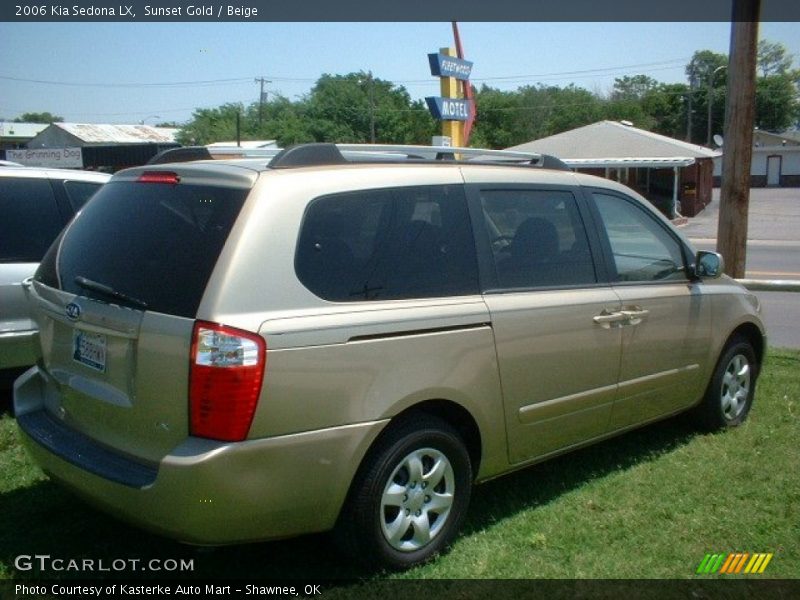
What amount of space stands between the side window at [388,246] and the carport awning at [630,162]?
32604 mm

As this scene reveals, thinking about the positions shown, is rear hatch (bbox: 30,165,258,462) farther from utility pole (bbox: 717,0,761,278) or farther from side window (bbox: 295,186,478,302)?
utility pole (bbox: 717,0,761,278)

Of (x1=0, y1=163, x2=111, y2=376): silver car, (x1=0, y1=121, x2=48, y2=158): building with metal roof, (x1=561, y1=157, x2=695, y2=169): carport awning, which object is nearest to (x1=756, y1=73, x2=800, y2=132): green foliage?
(x1=561, y1=157, x2=695, y2=169): carport awning

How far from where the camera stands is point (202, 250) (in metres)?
3.26

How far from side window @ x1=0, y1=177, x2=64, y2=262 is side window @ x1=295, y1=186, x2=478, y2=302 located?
3.24 metres

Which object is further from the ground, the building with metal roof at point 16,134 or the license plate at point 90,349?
the building with metal roof at point 16,134

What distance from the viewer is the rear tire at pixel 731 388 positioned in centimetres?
554

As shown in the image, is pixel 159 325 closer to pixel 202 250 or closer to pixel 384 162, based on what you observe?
pixel 202 250

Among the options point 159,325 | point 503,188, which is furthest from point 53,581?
point 503,188

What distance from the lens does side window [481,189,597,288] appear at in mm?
4141

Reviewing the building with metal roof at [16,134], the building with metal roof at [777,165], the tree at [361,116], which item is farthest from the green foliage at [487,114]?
the building with metal roof at [16,134]

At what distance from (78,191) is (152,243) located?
324cm

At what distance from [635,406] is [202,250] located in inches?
109

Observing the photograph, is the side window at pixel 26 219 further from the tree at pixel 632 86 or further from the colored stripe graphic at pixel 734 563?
the tree at pixel 632 86

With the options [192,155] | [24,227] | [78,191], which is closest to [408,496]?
[192,155]
